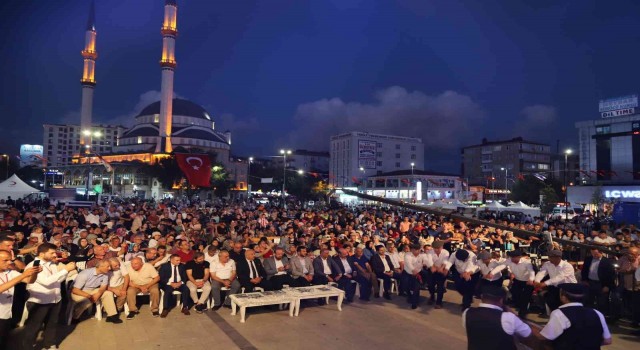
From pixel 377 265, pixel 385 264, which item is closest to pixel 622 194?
pixel 385 264

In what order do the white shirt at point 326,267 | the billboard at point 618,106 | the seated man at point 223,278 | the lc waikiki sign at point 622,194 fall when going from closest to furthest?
the seated man at point 223,278
the white shirt at point 326,267
the lc waikiki sign at point 622,194
the billboard at point 618,106

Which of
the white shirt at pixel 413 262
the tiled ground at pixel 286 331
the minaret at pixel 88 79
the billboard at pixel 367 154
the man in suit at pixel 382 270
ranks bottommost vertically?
the tiled ground at pixel 286 331

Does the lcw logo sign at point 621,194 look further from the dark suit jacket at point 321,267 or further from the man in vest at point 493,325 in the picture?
the man in vest at point 493,325

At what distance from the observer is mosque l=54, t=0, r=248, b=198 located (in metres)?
70.6

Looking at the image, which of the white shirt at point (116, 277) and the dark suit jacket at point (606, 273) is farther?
the dark suit jacket at point (606, 273)

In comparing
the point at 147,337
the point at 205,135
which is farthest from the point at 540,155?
the point at 147,337

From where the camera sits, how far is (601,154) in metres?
50.2

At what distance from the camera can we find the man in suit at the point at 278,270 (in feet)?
29.7

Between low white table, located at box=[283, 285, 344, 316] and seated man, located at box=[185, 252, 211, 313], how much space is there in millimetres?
1583

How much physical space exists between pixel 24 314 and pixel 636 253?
10098mm

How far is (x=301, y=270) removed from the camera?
368 inches

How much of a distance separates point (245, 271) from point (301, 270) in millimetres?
1269

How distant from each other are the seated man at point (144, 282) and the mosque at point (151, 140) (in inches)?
2428

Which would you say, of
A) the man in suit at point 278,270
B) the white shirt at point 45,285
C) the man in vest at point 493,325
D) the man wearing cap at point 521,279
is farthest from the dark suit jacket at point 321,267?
the man in vest at point 493,325
